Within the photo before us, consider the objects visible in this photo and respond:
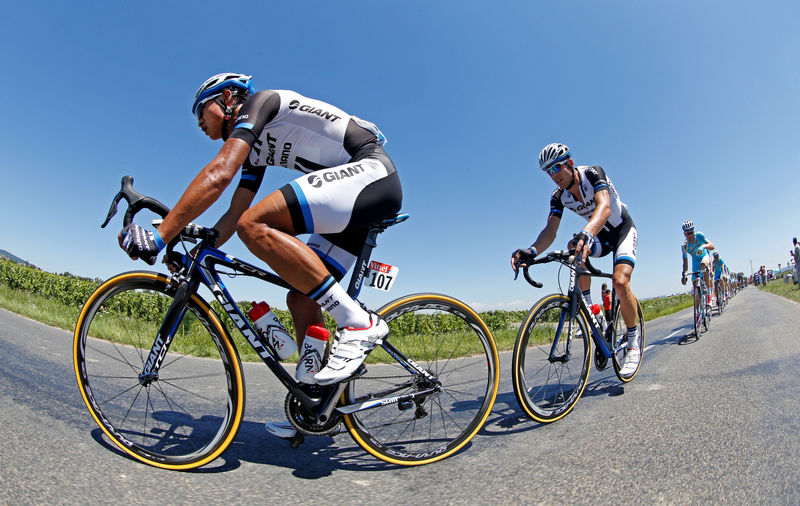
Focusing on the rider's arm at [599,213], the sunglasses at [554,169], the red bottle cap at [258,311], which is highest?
the sunglasses at [554,169]

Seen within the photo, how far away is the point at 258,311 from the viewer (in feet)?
6.88

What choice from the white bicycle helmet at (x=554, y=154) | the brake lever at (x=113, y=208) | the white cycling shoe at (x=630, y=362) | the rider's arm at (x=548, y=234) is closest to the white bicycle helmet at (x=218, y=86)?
the brake lever at (x=113, y=208)

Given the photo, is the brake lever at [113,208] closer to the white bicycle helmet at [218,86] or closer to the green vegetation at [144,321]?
the green vegetation at [144,321]

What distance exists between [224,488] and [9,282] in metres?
30.5

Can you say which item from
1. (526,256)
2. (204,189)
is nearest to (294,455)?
(204,189)

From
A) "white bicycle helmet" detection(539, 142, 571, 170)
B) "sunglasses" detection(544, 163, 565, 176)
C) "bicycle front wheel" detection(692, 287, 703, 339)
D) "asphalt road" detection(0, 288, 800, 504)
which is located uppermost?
"white bicycle helmet" detection(539, 142, 571, 170)

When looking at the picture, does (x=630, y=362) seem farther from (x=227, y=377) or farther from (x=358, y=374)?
(x=227, y=377)

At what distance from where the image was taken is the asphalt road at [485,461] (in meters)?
1.46

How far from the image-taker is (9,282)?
21.8 metres

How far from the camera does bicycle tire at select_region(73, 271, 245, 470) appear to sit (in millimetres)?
1830

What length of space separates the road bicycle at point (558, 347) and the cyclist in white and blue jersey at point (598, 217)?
30cm

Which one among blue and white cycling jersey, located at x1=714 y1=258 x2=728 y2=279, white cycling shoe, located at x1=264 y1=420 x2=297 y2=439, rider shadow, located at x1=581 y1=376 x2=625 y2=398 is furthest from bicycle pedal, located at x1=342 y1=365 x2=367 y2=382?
blue and white cycling jersey, located at x1=714 y1=258 x2=728 y2=279

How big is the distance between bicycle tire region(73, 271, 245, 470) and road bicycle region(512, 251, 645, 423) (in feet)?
6.08

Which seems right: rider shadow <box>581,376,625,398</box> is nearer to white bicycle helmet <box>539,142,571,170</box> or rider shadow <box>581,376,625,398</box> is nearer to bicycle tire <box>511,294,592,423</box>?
bicycle tire <box>511,294,592,423</box>
